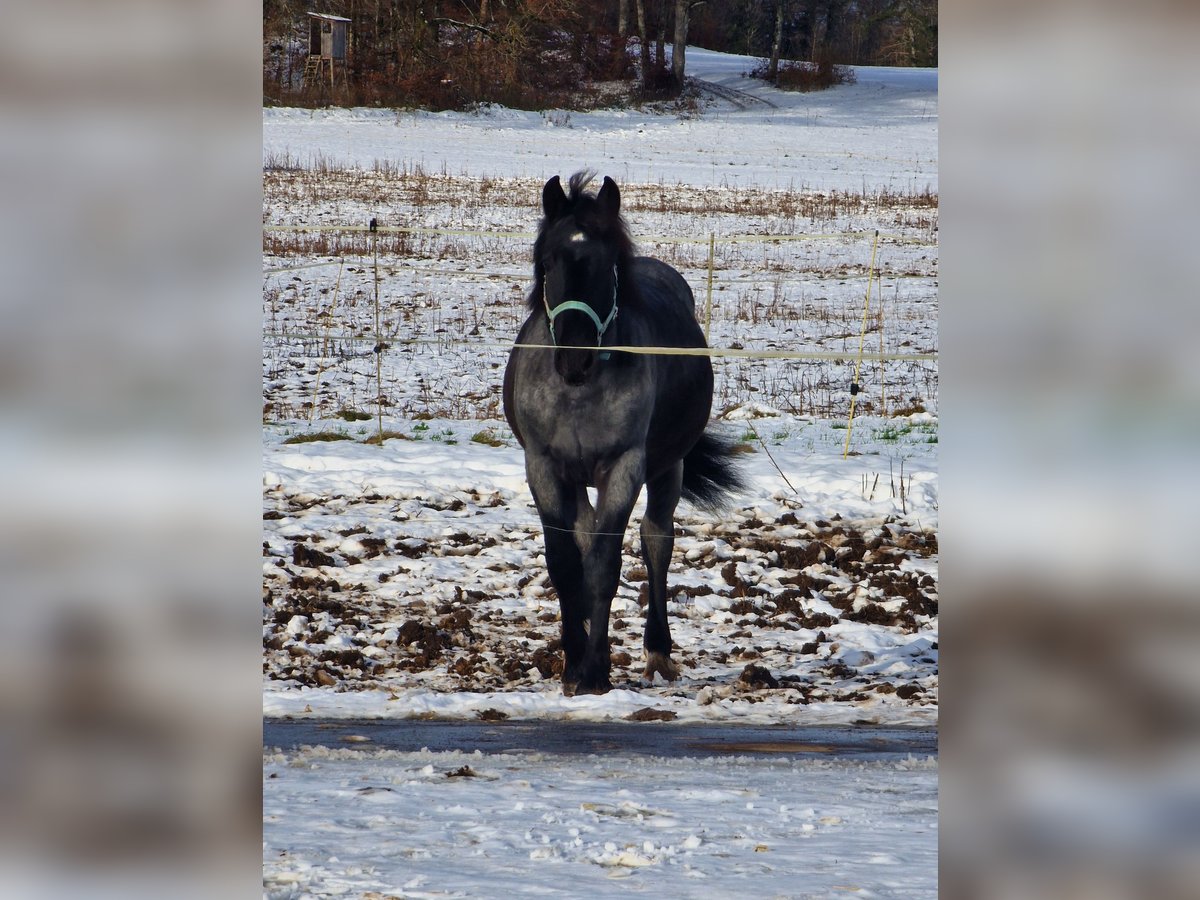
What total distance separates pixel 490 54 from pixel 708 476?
33.1 metres

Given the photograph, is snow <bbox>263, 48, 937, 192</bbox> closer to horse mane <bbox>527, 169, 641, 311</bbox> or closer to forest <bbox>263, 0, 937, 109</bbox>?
forest <bbox>263, 0, 937, 109</bbox>

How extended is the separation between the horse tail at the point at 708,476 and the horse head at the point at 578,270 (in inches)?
72.9

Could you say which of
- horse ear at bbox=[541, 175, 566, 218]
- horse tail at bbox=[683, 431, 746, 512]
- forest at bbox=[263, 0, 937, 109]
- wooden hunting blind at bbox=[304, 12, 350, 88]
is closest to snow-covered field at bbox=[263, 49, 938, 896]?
horse tail at bbox=[683, 431, 746, 512]

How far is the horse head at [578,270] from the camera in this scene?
17.1 feet

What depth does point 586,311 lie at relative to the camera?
522 cm

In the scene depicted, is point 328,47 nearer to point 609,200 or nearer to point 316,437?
point 316,437

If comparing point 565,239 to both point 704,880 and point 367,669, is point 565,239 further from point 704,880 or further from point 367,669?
point 704,880

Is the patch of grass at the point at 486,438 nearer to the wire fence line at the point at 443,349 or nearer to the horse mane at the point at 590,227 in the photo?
the wire fence line at the point at 443,349

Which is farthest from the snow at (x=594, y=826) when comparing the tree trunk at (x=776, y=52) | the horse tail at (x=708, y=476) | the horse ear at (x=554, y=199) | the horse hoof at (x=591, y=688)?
the tree trunk at (x=776, y=52)

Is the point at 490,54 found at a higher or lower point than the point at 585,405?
higher

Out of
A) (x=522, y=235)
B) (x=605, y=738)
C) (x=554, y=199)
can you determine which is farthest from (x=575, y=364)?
(x=522, y=235)

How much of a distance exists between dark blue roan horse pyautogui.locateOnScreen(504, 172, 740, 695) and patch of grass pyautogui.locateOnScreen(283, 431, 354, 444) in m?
4.67

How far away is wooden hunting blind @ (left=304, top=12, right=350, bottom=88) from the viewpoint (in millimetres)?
36094
